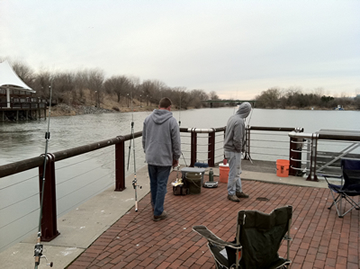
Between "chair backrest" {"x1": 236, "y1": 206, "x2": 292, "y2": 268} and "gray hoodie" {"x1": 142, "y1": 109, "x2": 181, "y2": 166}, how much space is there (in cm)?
202

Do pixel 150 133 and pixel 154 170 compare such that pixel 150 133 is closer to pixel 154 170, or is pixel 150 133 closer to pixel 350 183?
pixel 154 170

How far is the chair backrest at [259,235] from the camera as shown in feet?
7.95

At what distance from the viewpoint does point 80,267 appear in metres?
3.15

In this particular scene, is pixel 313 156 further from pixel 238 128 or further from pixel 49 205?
pixel 49 205

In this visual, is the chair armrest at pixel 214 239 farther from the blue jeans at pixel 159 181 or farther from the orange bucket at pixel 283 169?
the orange bucket at pixel 283 169

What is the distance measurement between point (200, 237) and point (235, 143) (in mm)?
1905

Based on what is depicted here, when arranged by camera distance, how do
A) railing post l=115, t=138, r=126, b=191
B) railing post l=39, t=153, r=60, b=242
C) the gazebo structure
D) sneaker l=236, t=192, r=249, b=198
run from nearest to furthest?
1. railing post l=39, t=153, r=60, b=242
2. sneaker l=236, t=192, r=249, b=198
3. railing post l=115, t=138, r=126, b=191
4. the gazebo structure

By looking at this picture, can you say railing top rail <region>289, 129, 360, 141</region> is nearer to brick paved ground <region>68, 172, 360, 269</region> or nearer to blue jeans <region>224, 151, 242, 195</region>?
brick paved ground <region>68, 172, 360, 269</region>

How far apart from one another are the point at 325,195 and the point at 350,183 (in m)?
1.09

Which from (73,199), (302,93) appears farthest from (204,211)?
(302,93)

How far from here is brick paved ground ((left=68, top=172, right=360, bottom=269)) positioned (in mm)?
3299

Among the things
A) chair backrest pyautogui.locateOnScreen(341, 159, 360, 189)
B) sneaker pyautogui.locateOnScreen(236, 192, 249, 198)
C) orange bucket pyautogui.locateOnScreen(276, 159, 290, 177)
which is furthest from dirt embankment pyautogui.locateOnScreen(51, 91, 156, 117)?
chair backrest pyautogui.locateOnScreen(341, 159, 360, 189)

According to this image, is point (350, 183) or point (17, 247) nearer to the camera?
point (17, 247)

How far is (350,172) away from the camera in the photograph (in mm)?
4848
